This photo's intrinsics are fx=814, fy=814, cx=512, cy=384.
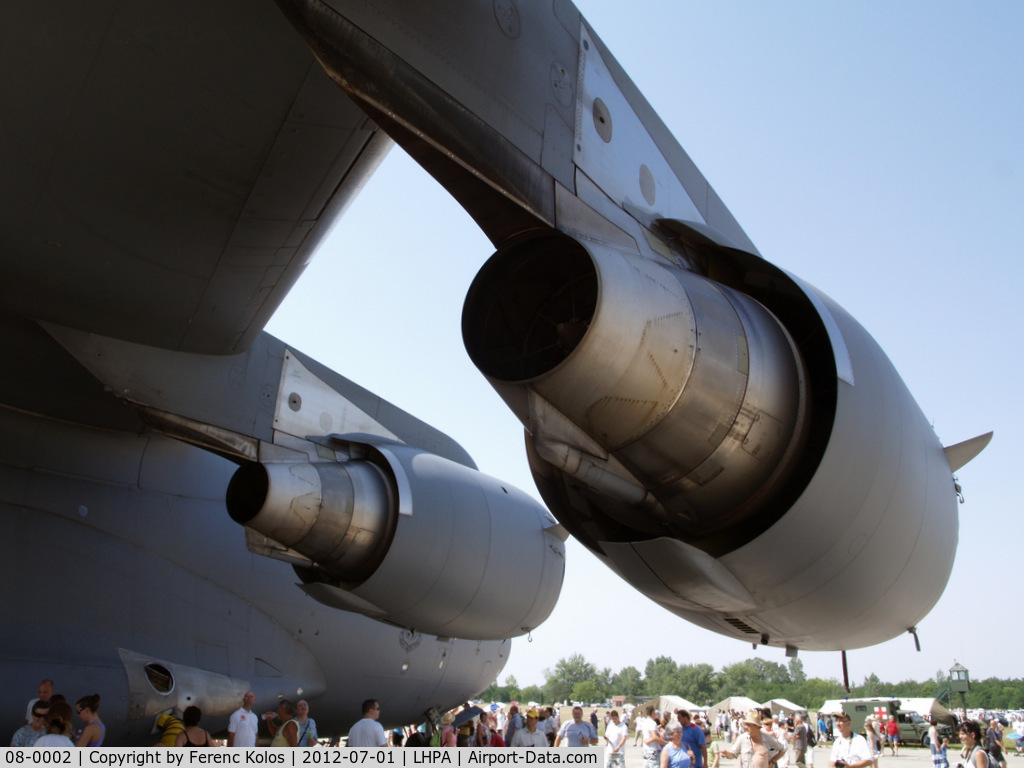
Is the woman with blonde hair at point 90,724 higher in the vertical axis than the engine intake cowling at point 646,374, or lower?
lower

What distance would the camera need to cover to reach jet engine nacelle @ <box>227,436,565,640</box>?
19.8 ft

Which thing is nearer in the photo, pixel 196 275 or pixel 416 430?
pixel 196 275

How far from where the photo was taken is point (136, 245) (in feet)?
15.6

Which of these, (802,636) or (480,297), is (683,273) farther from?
(802,636)

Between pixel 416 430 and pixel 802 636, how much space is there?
4778 mm

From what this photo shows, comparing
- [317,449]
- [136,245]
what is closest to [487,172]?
[136,245]

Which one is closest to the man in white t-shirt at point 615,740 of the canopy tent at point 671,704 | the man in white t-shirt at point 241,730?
the man in white t-shirt at point 241,730

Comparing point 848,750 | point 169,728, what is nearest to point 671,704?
point 848,750

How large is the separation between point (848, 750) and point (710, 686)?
85.9 meters

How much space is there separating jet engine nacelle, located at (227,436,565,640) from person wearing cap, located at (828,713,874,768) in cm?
269

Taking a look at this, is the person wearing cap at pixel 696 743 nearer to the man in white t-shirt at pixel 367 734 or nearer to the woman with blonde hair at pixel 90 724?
the man in white t-shirt at pixel 367 734

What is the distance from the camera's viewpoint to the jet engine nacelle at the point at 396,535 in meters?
6.05

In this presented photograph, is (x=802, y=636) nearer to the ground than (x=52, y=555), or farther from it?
nearer to the ground

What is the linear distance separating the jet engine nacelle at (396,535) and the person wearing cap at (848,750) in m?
2.69
